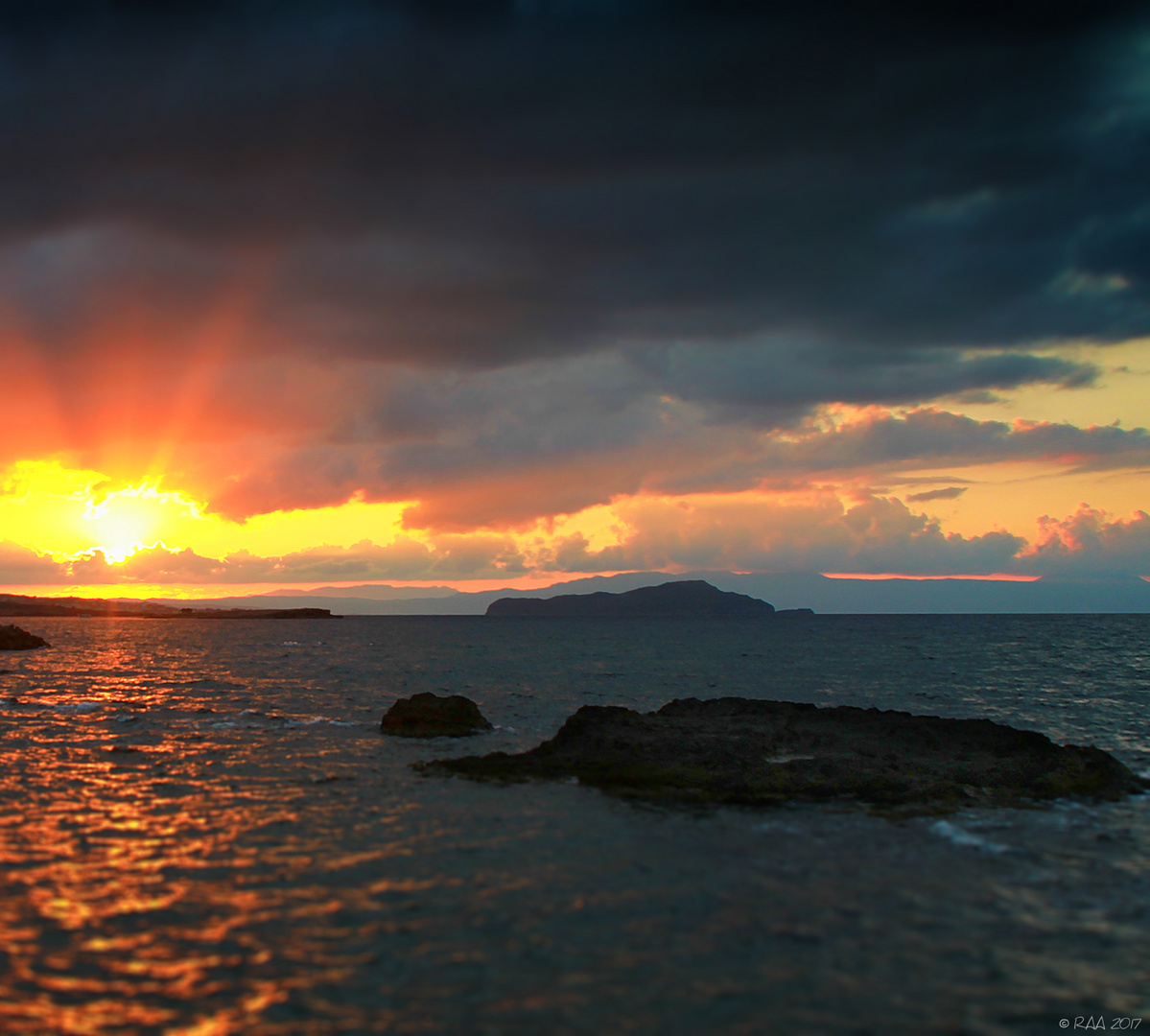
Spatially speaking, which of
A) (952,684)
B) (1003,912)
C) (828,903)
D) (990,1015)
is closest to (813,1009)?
(990,1015)

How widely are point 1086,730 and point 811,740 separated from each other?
2050 cm

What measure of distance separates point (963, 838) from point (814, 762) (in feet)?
23.5

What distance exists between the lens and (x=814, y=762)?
87.2ft

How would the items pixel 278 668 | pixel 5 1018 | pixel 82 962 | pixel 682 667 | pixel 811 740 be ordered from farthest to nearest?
pixel 682 667
pixel 278 668
pixel 811 740
pixel 82 962
pixel 5 1018

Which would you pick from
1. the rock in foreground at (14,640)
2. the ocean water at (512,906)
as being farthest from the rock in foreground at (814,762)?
the rock in foreground at (14,640)

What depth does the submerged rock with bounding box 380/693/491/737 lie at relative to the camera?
34312 mm

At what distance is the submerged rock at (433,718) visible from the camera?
34.3 m

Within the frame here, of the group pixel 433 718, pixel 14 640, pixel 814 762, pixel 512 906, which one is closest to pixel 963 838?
pixel 814 762

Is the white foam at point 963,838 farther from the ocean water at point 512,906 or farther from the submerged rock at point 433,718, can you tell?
the submerged rock at point 433,718

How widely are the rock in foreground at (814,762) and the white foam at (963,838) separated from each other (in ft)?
6.51

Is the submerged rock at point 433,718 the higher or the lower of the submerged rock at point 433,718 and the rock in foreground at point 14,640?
the higher

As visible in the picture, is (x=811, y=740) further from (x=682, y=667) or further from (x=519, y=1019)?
(x=682, y=667)

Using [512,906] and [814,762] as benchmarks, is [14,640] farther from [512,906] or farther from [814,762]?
[512,906]

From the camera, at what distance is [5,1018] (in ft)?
33.8
